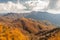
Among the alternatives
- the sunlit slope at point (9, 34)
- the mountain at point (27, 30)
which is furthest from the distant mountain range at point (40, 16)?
the sunlit slope at point (9, 34)

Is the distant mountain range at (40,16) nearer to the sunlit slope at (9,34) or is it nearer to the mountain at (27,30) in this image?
the mountain at (27,30)

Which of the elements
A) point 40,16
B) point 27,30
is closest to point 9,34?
point 27,30

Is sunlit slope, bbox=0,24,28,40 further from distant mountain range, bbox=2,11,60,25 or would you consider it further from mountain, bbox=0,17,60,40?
distant mountain range, bbox=2,11,60,25

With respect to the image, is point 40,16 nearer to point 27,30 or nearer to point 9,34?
point 27,30

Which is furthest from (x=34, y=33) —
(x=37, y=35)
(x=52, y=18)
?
(x=52, y=18)

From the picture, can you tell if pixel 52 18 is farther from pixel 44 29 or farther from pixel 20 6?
pixel 20 6

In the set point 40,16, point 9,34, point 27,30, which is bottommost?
point 9,34

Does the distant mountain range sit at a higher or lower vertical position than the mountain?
higher

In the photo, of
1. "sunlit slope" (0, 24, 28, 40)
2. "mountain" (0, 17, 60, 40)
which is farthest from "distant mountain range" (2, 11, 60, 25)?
"sunlit slope" (0, 24, 28, 40)
